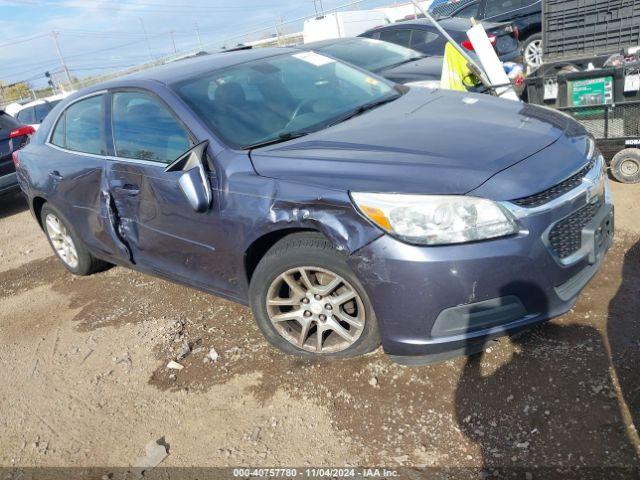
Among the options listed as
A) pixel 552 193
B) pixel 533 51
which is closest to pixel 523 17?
pixel 533 51

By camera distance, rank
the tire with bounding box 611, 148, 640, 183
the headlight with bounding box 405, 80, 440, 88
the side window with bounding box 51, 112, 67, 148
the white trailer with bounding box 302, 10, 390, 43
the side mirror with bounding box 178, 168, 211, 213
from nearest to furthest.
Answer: the side mirror with bounding box 178, 168, 211, 213, the side window with bounding box 51, 112, 67, 148, the tire with bounding box 611, 148, 640, 183, the headlight with bounding box 405, 80, 440, 88, the white trailer with bounding box 302, 10, 390, 43

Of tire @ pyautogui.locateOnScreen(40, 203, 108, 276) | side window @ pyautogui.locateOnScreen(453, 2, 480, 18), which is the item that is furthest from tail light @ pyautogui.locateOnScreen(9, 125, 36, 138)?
side window @ pyautogui.locateOnScreen(453, 2, 480, 18)

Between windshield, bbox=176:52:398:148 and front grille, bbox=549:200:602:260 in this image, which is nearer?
front grille, bbox=549:200:602:260

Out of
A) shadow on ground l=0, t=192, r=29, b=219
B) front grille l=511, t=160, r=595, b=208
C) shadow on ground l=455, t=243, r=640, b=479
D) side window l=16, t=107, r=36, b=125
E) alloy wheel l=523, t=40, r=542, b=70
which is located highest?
side window l=16, t=107, r=36, b=125

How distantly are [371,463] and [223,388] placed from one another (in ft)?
3.36

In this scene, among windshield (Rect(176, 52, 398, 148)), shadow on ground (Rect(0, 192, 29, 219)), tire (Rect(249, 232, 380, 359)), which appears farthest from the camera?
shadow on ground (Rect(0, 192, 29, 219))

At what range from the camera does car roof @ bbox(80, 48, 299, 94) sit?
3544 mm

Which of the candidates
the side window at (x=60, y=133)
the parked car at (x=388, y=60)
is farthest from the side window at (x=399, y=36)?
the side window at (x=60, y=133)

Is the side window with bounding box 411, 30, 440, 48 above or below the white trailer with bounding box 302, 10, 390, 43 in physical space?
below

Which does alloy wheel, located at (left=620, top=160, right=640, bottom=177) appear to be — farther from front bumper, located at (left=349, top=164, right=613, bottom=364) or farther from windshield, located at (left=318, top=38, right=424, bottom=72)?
windshield, located at (left=318, top=38, right=424, bottom=72)

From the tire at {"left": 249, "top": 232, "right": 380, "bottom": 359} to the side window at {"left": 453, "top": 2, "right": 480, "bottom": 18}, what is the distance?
11.0m

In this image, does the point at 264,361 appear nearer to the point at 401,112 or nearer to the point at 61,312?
the point at 401,112

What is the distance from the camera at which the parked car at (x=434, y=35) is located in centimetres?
891

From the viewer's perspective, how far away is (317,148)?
2.85 m
